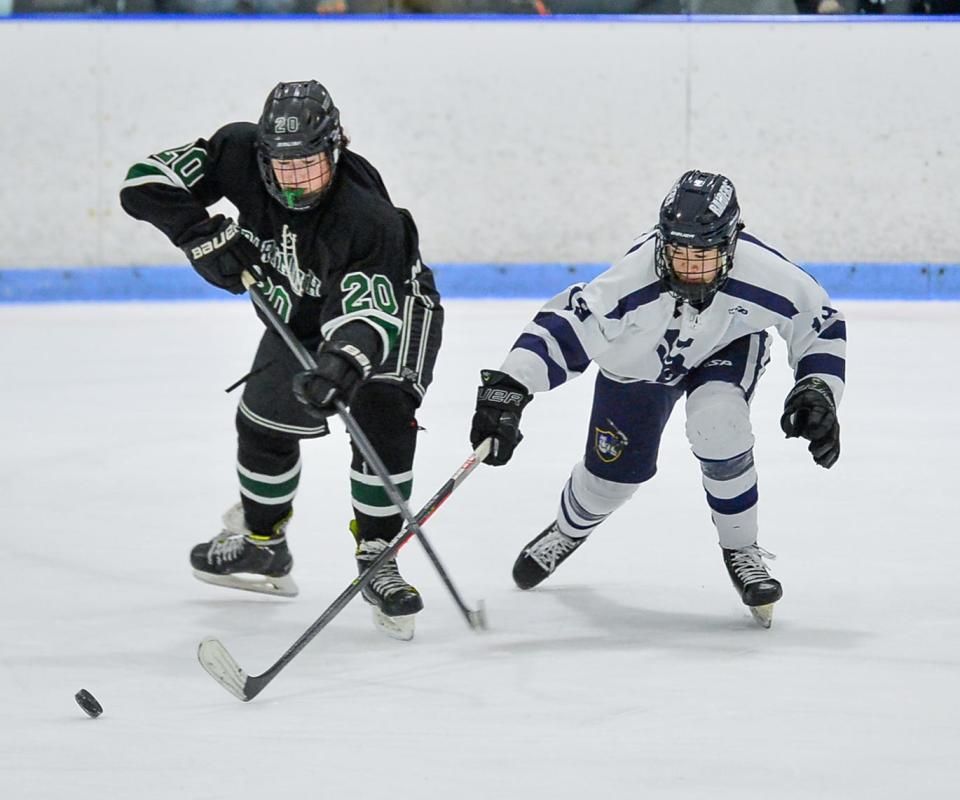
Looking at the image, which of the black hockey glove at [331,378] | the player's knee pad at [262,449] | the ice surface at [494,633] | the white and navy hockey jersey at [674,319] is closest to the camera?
the ice surface at [494,633]

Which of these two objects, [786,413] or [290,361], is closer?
[786,413]

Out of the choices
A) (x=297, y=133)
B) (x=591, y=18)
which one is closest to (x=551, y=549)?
(x=297, y=133)

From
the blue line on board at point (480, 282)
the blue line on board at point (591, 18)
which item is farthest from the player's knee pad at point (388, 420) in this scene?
the blue line on board at point (591, 18)

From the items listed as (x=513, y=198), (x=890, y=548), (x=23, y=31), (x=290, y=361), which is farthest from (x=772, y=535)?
(x=23, y=31)

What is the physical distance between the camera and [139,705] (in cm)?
226

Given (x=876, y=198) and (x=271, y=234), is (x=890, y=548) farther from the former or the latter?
(x=876, y=198)

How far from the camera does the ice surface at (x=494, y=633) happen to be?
1.98 m

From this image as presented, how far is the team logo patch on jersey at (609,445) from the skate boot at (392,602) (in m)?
0.46

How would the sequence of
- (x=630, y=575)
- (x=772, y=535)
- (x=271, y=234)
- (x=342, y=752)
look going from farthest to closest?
(x=772, y=535) < (x=630, y=575) < (x=271, y=234) < (x=342, y=752)

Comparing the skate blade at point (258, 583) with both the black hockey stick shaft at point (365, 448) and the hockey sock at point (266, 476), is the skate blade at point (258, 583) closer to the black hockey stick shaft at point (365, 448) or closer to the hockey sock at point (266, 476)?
the hockey sock at point (266, 476)

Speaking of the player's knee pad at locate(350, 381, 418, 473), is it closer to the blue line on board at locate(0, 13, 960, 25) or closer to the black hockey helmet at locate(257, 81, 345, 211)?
the black hockey helmet at locate(257, 81, 345, 211)

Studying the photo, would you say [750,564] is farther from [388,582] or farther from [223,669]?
[223,669]

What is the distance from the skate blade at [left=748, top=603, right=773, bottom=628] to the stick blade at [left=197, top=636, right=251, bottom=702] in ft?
3.02

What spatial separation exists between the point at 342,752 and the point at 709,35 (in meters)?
5.76
